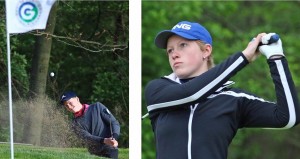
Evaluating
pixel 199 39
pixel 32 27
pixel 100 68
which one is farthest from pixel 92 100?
pixel 199 39

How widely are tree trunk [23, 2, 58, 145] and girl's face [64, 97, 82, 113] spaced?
11 centimetres

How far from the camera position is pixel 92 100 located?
11.7ft

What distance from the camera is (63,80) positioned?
360 cm

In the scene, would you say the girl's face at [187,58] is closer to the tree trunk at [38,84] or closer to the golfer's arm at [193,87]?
the golfer's arm at [193,87]

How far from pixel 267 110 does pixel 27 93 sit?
1.22 meters

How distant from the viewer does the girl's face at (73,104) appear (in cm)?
353

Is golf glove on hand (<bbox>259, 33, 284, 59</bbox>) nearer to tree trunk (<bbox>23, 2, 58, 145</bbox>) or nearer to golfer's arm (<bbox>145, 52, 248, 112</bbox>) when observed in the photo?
golfer's arm (<bbox>145, 52, 248, 112</bbox>)

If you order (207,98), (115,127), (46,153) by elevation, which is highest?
(207,98)

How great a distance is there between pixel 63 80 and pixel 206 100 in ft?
3.33

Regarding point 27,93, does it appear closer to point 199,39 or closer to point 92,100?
point 92,100

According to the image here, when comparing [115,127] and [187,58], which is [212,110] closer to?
[187,58]

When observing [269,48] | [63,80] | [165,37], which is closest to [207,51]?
[165,37]

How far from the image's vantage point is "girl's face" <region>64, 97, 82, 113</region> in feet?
11.6

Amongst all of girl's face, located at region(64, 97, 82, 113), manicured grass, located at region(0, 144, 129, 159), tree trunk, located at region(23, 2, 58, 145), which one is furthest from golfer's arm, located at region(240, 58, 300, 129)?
tree trunk, located at region(23, 2, 58, 145)
